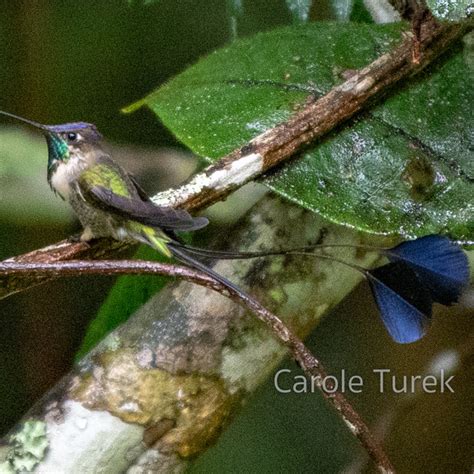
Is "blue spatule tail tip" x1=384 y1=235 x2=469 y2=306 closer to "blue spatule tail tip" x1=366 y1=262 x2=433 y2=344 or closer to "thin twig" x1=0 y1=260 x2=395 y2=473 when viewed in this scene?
"blue spatule tail tip" x1=366 y1=262 x2=433 y2=344

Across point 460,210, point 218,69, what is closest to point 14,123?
point 218,69

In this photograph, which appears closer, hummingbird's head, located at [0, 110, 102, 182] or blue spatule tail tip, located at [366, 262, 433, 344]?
blue spatule tail tip, located at [366, 262, 433, 344]

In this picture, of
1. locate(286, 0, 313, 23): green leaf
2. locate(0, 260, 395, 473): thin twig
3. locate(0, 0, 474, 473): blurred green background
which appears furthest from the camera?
locate(0, 0, 474, 473): blurred green background

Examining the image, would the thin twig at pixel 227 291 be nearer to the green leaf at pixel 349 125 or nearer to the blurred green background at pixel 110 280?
the green leaf at pixel 349 125

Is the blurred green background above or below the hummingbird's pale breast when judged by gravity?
below

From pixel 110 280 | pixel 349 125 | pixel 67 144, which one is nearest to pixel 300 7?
pixel 349 125

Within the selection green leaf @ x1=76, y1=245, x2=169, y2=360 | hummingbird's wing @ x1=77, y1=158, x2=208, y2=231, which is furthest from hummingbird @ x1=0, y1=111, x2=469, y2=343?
green leaf @ x1=76, y1=245, x2=169, y2=360
